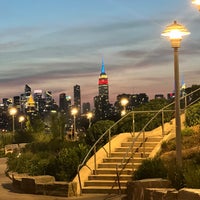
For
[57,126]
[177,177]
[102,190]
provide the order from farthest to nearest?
1. [57,126]
2. [102,190]
3. [177,177]

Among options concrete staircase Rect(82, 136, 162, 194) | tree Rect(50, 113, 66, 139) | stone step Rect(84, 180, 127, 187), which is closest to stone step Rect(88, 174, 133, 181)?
concrete staircase Rect(82, 136, 162, 194)

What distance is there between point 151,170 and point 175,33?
3.74m

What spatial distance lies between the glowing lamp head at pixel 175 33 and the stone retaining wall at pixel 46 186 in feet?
19.6

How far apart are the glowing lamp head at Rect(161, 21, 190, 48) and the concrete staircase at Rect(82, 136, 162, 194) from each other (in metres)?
4.58

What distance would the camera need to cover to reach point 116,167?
57.9 ft

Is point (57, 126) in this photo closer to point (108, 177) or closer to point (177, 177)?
point (108, 177)

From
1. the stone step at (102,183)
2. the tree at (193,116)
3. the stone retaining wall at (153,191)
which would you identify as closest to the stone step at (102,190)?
the stone step at (102,183)

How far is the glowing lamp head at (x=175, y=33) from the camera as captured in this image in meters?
14.4

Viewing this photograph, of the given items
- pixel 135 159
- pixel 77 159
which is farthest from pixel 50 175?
pixel 135 159

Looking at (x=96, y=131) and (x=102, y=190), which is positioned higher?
(x=96, y=131)

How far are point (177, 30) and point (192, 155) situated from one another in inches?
178

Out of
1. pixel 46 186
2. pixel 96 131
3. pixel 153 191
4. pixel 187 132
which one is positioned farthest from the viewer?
pixel 96 131

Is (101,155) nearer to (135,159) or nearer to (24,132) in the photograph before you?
(135,159)

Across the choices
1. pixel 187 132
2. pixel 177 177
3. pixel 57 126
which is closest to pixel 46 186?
pixel 187 132
